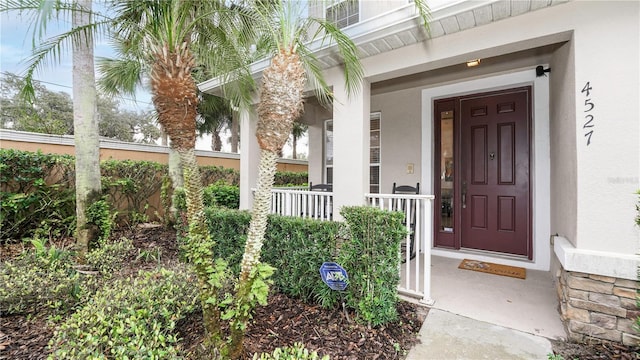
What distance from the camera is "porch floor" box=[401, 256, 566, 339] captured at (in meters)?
2.70

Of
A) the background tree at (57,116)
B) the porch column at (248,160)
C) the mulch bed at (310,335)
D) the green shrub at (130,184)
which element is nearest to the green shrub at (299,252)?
the mulch bed at (310,335)

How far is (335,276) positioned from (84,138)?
438 cm

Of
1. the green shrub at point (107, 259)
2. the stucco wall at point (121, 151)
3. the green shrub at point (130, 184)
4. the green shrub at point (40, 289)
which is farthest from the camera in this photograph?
the green shrub at point (130, 184)

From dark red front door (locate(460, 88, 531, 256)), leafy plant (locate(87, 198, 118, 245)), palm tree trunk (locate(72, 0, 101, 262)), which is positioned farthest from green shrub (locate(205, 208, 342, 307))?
dark red front door (locate(460, 88, 531, 256))

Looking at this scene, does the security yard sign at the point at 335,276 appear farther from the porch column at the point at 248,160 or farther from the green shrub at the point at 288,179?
the green shrub at the point at 288,179

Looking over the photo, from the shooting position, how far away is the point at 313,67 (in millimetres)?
3221

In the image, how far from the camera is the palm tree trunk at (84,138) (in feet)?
13.5

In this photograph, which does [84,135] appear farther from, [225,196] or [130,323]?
[130,323]

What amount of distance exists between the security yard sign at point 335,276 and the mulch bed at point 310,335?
15.2 inches

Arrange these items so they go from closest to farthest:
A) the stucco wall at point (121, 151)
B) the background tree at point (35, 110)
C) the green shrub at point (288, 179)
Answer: the stucco wall at point (121, 151)
the background tree at point (35, 110)
the green shrub at point (288, 179)

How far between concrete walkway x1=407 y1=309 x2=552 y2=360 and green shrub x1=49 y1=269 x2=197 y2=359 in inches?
80.4

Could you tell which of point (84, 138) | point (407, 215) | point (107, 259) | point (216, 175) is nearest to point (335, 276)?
point (407, 215)

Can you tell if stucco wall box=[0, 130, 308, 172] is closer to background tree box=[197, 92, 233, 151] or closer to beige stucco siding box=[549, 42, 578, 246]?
background tree box=[197, 92, 233, 151]

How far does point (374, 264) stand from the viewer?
2697mm
